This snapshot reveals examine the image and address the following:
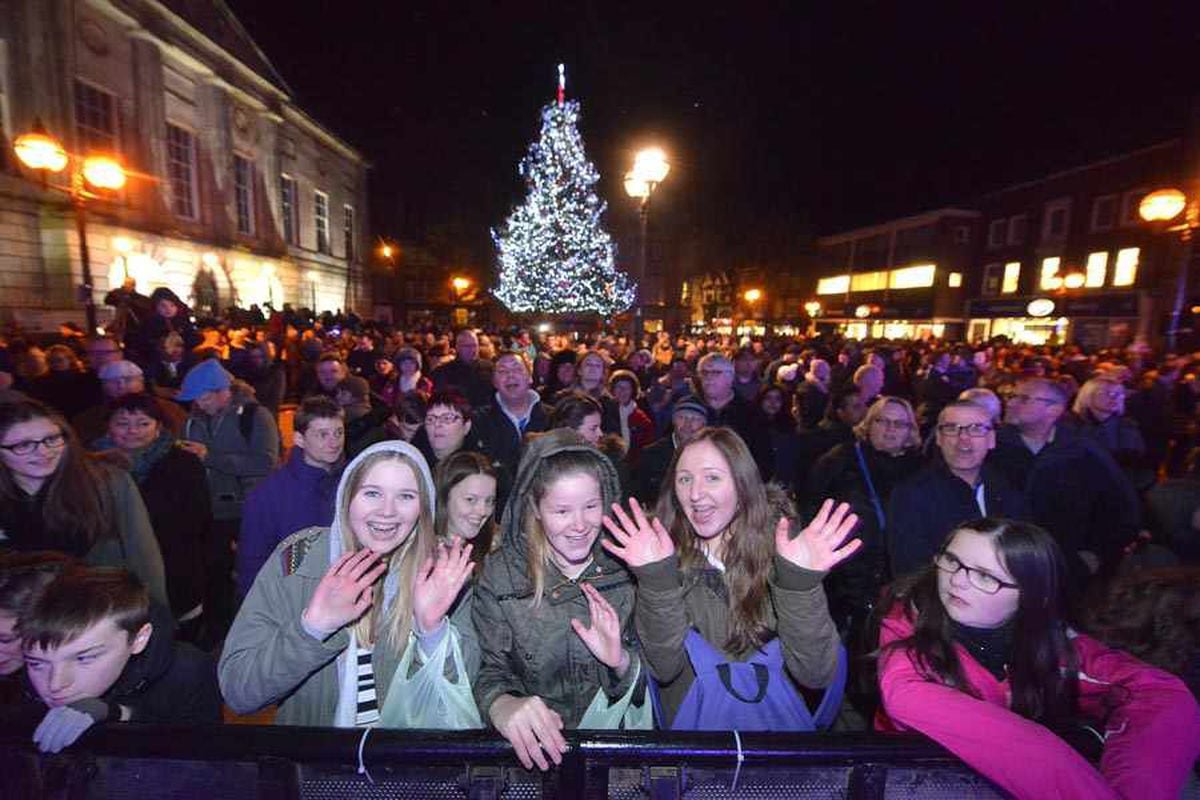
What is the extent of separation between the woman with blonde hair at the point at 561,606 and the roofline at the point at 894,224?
43556 mm

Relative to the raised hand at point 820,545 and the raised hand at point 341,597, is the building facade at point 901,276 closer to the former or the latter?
the raised hand at point 820,545

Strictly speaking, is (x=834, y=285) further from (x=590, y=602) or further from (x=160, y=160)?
(x=590, y=602)

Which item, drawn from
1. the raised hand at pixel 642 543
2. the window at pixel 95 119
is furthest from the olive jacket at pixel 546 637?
the window at pixel 95 119

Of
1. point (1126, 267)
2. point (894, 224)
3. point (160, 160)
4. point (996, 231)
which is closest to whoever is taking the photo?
point (160, 160)

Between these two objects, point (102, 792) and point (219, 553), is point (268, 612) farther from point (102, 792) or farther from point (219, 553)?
point (219, 553)

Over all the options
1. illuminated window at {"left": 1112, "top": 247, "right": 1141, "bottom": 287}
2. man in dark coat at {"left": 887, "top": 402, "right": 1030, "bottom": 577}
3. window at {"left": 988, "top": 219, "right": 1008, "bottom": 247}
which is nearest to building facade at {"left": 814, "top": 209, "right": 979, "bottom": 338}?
window at {"left": 988, "top": 219, "right": 1008, "bottom": 247}

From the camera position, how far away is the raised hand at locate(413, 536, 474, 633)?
206 centimetres

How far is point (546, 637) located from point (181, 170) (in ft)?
101

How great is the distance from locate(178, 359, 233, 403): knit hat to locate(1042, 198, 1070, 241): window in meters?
39.2

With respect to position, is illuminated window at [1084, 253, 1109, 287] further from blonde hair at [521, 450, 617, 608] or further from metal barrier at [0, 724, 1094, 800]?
metal barrier at [0, 724, 1094, 800]

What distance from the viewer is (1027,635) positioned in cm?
193

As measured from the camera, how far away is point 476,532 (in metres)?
3.29

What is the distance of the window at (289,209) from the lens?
33.8 m

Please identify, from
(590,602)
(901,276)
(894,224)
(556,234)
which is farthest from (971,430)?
(894,224)
